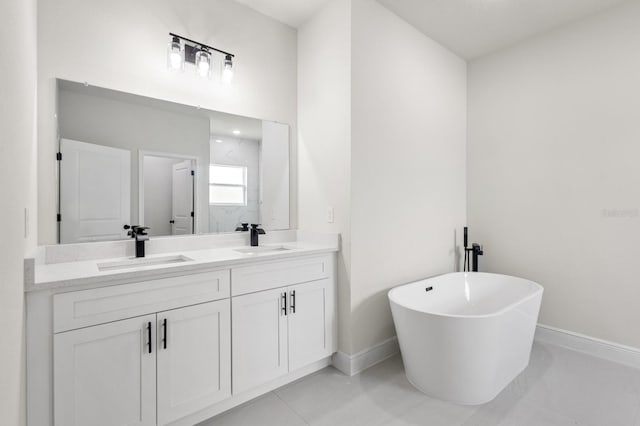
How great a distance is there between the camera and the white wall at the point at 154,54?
1.78m

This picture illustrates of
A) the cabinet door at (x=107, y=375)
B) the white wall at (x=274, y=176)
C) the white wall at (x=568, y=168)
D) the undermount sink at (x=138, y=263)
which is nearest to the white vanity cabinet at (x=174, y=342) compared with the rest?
the cabinet door at (x=107, y=375)

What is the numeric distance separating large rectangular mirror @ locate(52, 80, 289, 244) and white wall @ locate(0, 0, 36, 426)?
50 centimetres

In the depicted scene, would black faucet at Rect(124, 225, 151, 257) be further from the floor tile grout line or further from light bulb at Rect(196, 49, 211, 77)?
the floor tile grout line

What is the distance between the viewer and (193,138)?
7.69 ft

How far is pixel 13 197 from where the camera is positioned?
1.03 meters

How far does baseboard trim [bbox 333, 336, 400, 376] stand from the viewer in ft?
7.82

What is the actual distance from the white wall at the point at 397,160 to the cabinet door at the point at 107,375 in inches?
55.3

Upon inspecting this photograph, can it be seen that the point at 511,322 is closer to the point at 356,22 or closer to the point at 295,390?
the point at 295,390

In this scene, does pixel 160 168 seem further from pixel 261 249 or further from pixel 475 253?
pixel 475 253

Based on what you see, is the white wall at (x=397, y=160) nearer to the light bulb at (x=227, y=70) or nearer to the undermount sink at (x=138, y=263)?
the light bulb at (x=227, y=70)

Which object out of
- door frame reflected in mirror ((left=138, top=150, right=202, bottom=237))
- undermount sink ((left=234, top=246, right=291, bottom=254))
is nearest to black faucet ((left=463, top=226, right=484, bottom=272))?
undermount sink ((left=234, top=246, right=291, bottom=254))

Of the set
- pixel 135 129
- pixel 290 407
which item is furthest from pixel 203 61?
pixel 290 407

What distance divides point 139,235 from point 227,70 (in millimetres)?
1351

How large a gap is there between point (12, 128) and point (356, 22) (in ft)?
7.30
